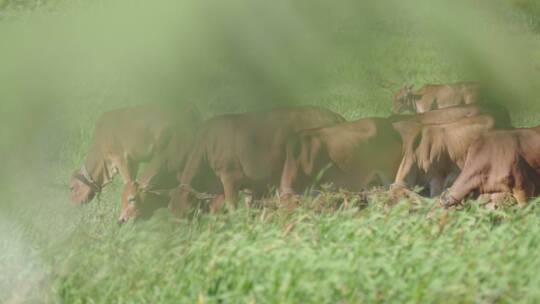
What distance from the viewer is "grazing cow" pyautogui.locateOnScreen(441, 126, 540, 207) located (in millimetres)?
9633

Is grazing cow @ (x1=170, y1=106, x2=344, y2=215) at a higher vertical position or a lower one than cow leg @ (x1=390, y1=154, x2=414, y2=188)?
higher

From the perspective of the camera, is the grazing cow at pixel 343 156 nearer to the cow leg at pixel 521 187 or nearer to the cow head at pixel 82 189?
the cow leg at pixel 521 187

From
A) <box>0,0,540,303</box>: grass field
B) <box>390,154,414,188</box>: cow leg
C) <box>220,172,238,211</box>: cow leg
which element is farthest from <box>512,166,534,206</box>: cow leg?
<box>220,172,238,211</box>: cow leg

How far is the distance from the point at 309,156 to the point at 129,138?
2462 mm

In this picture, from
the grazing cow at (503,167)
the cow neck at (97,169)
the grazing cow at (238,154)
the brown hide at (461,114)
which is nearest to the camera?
the grazing cow at (503,167)

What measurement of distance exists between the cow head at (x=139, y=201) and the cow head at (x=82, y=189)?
1.88 metres

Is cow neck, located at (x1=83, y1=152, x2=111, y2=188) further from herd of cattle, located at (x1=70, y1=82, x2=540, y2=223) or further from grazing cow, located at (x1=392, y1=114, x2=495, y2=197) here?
grazing cow, located at (x1=392, y1=114, x2=495, y2=197)

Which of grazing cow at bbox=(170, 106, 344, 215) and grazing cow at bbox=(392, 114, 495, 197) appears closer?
grazing cow at bbox=(392, 114, 495, 197)

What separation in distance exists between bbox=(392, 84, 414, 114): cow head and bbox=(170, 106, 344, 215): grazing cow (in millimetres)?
3346

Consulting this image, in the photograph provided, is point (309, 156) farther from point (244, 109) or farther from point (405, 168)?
point (244, 109)

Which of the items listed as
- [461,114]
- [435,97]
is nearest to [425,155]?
[461,114]

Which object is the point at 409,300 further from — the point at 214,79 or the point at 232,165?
the point at 214,79

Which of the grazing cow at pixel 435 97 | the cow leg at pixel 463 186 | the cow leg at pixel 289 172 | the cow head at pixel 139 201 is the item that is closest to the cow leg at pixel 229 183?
the cow leg at pixel 289 172

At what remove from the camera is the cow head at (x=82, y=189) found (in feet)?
37.8
